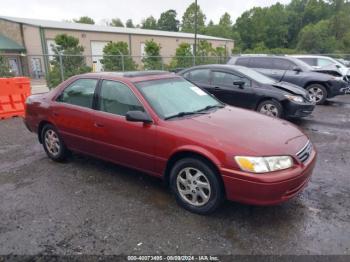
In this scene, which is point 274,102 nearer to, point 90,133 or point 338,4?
point 90,133

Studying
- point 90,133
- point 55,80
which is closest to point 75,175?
point 90,133

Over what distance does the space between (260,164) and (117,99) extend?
6.95 ft

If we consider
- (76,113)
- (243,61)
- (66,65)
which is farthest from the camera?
(66,65)

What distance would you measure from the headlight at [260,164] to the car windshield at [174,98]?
108cm

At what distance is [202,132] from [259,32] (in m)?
75.3

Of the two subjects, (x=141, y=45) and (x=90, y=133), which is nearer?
(x=90, y=133)

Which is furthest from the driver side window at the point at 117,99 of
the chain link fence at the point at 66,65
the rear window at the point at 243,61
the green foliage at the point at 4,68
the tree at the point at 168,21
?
the tree at the point at 168,21

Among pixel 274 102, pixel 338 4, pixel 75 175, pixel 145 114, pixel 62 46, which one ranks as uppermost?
pixel 338 4

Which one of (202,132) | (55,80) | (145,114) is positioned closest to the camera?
(202,132)

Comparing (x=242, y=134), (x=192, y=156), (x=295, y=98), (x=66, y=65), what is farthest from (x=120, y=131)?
(x=66, y=65)

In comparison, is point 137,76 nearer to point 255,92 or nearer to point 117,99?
point 117,99

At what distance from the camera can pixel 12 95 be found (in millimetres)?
8438

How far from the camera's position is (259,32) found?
235ft

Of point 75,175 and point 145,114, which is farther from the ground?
point 145,114
